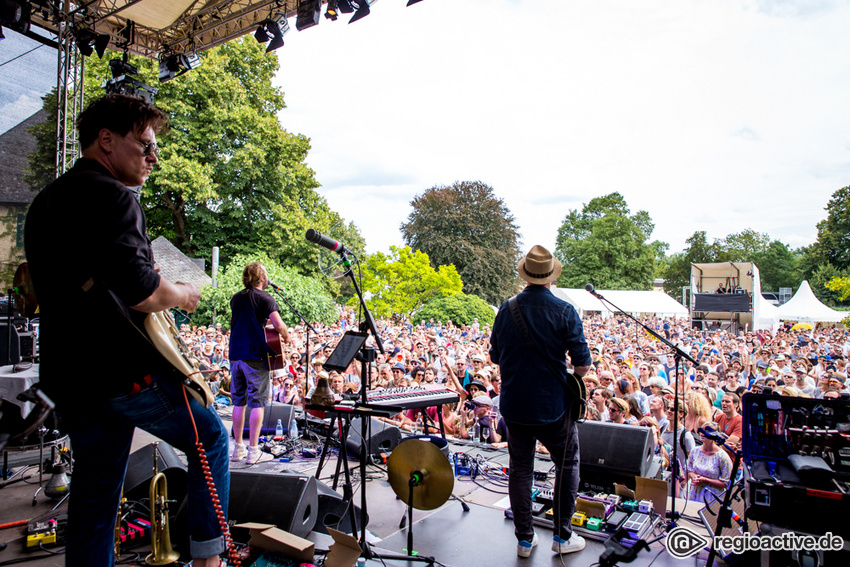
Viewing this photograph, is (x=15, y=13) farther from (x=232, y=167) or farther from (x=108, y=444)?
(x=232, y=167)

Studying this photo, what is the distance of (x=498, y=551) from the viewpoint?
277 cm

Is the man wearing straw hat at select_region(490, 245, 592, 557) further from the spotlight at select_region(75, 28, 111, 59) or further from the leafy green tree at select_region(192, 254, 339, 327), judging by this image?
the leafy green tree at select_region(192, 254, 339, 327)

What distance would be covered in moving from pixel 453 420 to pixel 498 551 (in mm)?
3160

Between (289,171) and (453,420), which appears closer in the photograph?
(453,420)

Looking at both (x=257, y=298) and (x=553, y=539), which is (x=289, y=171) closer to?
(x=257, y=298)

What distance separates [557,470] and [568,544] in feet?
1.23

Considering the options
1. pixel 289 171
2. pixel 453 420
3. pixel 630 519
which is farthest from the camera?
pixel 289 171

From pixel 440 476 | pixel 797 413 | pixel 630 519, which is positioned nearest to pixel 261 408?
pixel 440 476

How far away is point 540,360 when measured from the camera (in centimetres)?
280

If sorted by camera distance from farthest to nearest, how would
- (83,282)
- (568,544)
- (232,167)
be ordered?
(232,167) → (568,544) → (83,282)

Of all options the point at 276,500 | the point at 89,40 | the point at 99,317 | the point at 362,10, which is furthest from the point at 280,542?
the point at 89,40

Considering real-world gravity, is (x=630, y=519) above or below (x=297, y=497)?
below

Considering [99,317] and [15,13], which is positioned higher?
[15,13]

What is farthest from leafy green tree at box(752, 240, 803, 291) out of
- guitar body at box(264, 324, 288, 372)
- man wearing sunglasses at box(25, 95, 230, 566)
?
man wearing sunglasses at box(25, 95, 230, 566)
